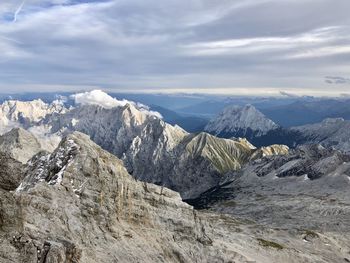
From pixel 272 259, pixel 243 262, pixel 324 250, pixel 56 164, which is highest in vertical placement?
pixel 56 164

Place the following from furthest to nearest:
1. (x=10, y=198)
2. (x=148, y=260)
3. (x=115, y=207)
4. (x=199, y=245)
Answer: (x=199, y=245) → (x=115, y=207) → (x=148, y=260) → (x=10, y=198)

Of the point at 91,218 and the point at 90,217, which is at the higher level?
the point at 90,217

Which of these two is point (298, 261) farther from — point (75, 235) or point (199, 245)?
point (75, 235)

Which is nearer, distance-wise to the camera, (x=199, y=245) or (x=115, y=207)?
(x=115, y=207)

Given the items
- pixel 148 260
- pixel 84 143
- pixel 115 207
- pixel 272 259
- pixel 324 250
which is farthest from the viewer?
pixel 324 250

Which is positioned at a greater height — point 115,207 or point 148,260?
point 115,207

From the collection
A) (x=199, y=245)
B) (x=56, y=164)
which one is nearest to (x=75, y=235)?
(x=56, y=164)

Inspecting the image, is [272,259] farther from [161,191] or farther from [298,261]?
[161,191]

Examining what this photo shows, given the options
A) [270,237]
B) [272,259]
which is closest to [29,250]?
[272,259]

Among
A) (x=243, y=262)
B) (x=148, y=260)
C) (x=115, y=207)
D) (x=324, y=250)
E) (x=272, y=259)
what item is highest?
(x=115, y=207)
